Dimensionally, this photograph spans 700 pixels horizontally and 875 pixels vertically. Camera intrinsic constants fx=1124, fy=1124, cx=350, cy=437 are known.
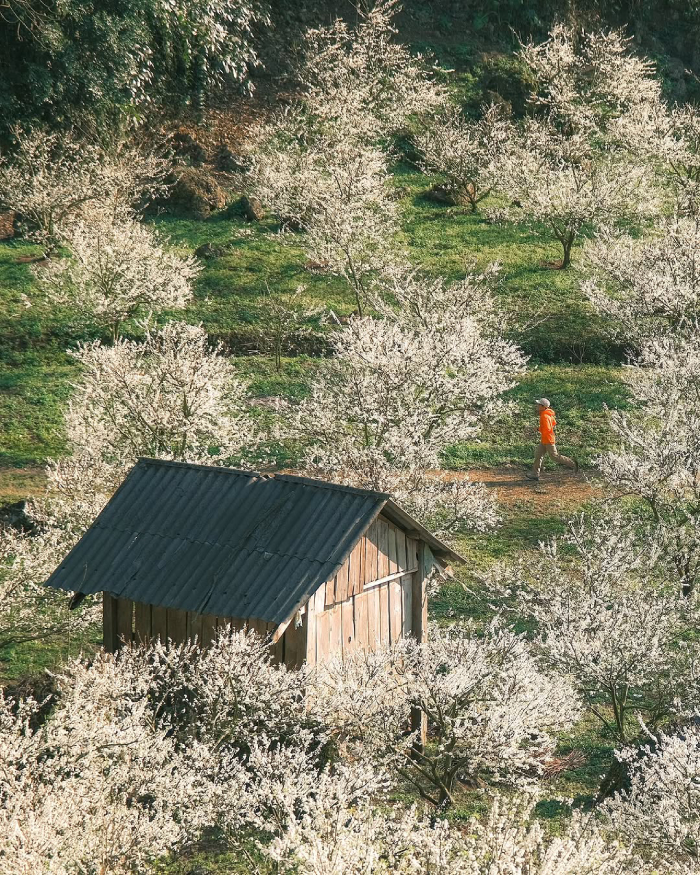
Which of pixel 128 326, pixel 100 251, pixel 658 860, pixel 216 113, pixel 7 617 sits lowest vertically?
pixel 658 860

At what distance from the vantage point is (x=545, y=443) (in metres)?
27.8

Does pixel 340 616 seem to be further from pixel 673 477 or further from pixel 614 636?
pixel 673 477

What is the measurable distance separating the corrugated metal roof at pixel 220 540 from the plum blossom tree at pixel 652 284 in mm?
16749

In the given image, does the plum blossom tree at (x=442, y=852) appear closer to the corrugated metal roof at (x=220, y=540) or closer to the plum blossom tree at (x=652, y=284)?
the corrugated metal roof at (x=220, y=540)

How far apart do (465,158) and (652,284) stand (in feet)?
52.5

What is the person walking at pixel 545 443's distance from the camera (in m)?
27.5

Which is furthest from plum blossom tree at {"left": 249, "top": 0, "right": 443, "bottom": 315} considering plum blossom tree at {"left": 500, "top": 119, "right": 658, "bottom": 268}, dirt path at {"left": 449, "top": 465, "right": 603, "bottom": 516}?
dirt path at {"left": 449, "top": 465, "right": 603, "bottom": 516}

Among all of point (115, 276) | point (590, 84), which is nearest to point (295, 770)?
point (115, 276)

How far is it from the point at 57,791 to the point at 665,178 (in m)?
39.4

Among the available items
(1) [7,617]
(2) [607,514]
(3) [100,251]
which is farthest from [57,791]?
(3) [100,251]

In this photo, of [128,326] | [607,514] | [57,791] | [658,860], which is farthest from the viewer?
[128,326]

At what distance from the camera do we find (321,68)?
172 ft

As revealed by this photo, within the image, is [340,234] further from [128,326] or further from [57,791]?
[57,791]

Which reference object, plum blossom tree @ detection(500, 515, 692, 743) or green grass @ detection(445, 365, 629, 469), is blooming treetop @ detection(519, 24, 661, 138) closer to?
green grass @ detection(445, 365, 629, 469)
